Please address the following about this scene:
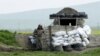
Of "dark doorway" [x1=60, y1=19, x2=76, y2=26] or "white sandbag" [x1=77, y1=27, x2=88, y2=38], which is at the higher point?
"dark doorway" [x1=60, y1=19, x2=76, y2=26]

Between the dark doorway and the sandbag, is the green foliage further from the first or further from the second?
the dark doorway

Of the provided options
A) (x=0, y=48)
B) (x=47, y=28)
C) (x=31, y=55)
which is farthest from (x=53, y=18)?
(x=31, y=55)

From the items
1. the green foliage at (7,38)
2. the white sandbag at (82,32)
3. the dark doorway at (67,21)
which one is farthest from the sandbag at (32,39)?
the white sandbag at (82,32)

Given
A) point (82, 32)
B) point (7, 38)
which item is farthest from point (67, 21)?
point (7, 38)

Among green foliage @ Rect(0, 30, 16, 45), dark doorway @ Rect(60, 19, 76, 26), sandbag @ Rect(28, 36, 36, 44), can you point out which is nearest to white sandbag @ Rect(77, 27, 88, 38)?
dark doorway @ Rect(60, 19, 76, 26)

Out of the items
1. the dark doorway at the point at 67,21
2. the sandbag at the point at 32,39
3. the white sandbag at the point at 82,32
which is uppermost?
the dark doorway at the point at 67,21

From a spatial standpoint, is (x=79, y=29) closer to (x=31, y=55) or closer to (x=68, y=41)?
(x=68, y=41)

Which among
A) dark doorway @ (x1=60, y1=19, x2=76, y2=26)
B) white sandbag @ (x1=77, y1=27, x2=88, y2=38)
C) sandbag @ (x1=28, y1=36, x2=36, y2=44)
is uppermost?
dark doorway @ (x1=60, y1=19, x2=76, y2=26)

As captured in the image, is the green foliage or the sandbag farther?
the sandbag

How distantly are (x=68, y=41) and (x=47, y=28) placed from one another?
1.75m

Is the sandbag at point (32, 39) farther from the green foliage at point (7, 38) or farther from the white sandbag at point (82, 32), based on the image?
the white sandbag at point (82, 32)

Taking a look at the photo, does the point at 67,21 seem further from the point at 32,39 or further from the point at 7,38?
the point at 7,38

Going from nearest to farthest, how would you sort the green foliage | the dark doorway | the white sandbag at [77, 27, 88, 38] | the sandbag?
the white sandbag at [77, 27, 88, 38] → the green foliage → the sandbag → the dark doorway

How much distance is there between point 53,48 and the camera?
97.6ft
